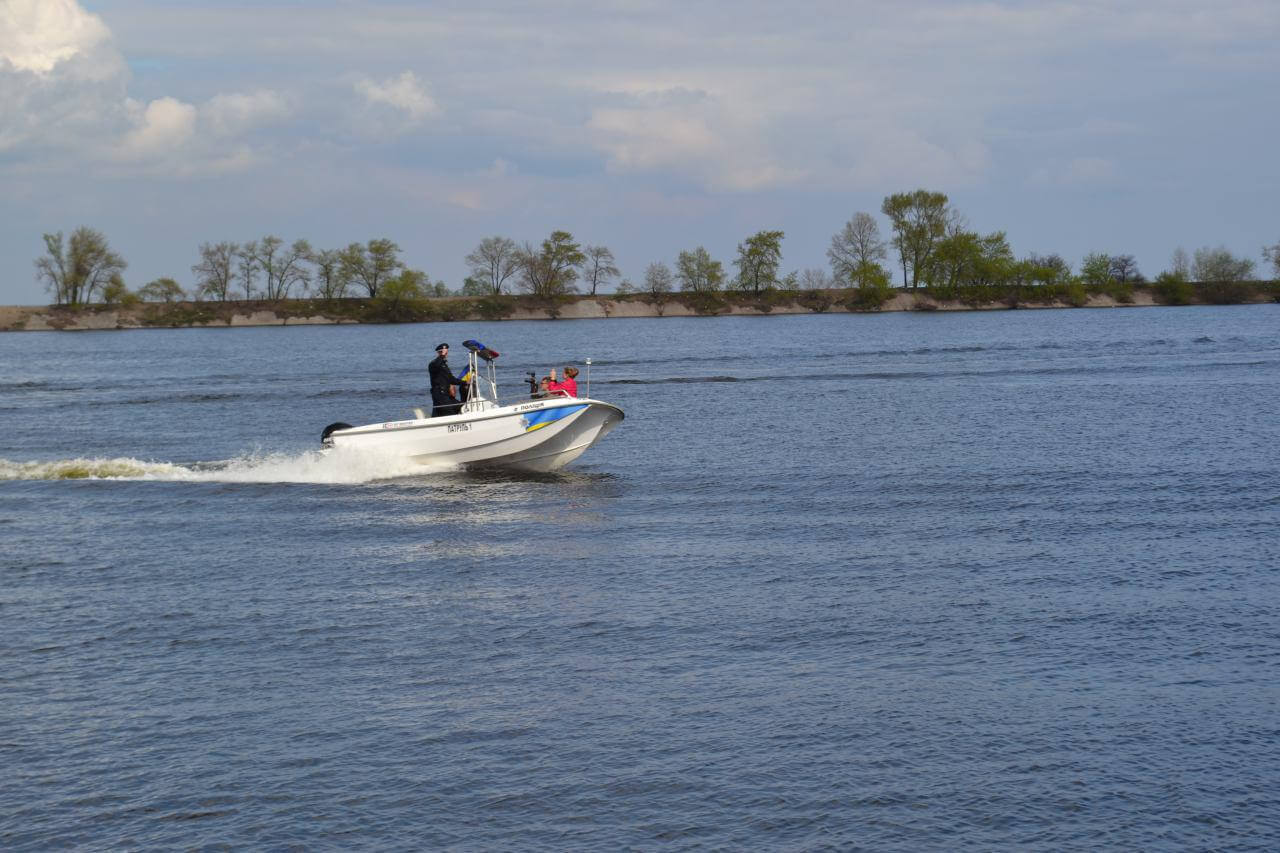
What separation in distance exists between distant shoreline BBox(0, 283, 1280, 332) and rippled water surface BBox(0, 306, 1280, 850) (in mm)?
130053

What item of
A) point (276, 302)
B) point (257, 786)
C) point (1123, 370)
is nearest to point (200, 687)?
point (257, 786)

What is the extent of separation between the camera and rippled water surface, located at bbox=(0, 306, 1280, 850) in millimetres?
11516

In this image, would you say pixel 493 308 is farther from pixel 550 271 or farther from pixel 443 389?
pixel 443 389

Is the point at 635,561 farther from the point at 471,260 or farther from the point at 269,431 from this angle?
the point at 471,260

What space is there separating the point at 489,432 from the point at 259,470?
587 cm

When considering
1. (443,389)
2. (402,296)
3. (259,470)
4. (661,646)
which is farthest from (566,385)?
(402,296)

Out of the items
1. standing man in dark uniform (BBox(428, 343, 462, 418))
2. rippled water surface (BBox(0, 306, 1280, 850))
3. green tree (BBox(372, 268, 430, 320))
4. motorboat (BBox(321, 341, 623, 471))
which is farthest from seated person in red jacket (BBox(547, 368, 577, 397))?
green tree (BBox(372, 268, 430, 320))

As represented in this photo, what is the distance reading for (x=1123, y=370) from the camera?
59.1 m

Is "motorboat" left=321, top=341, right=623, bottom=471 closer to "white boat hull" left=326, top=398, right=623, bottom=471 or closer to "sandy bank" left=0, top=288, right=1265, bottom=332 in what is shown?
"white boat hull" left=326, top=398, right=623, bottom=471

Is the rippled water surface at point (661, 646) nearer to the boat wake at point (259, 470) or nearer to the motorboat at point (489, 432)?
the boat wake at point (259, 470)

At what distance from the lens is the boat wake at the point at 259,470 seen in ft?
99.3

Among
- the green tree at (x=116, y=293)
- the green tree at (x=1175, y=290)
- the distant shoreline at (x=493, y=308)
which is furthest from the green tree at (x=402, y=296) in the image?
the green tree at (x=1175, y=290)

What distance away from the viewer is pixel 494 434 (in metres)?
30.2

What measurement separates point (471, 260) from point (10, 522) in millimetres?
151180
